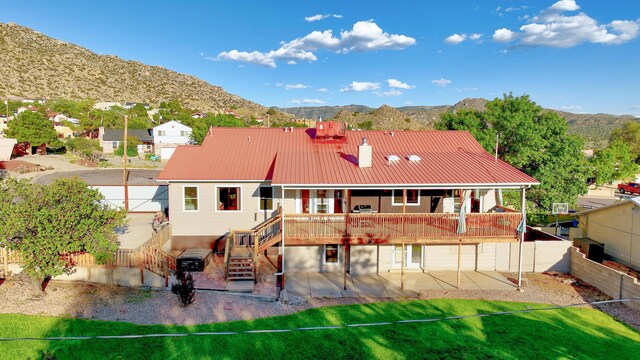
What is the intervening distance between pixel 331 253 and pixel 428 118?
456ft

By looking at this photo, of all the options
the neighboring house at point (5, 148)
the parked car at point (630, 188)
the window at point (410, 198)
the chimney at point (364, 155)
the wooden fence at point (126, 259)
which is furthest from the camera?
the neighboring house at point (5, 148)

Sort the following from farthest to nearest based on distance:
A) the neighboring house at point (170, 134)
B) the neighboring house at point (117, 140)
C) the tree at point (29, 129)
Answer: the neighboring house at point (170, 134), the neighboring house at point (117, 140), the tree at point (29, 129)

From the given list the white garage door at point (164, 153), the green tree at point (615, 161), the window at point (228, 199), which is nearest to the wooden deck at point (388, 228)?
the window at point (228, 199)

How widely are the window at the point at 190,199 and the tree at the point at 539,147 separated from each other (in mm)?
20762

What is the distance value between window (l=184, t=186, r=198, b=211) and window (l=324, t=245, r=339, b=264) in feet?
22.8

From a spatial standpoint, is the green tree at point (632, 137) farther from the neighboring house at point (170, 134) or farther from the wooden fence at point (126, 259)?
the neighboring house at point (170, 134)

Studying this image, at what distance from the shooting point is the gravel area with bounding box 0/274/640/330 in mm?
13258

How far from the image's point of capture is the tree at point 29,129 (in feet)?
188

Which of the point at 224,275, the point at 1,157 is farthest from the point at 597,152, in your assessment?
the point at 1,157

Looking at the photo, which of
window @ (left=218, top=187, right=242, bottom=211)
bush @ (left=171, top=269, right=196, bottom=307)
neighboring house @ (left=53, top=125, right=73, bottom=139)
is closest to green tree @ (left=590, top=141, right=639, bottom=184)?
window @ (left=218, top=187, right=242, bottom=211)

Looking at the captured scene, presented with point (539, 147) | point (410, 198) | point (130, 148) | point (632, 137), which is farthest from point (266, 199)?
point (632, 137)

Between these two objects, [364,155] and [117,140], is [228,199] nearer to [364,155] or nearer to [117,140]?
[364,155]

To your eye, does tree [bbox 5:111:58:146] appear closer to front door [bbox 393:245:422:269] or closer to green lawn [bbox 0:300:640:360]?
green lawn [bbox 0:300:640:360]

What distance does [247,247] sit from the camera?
18.3m
